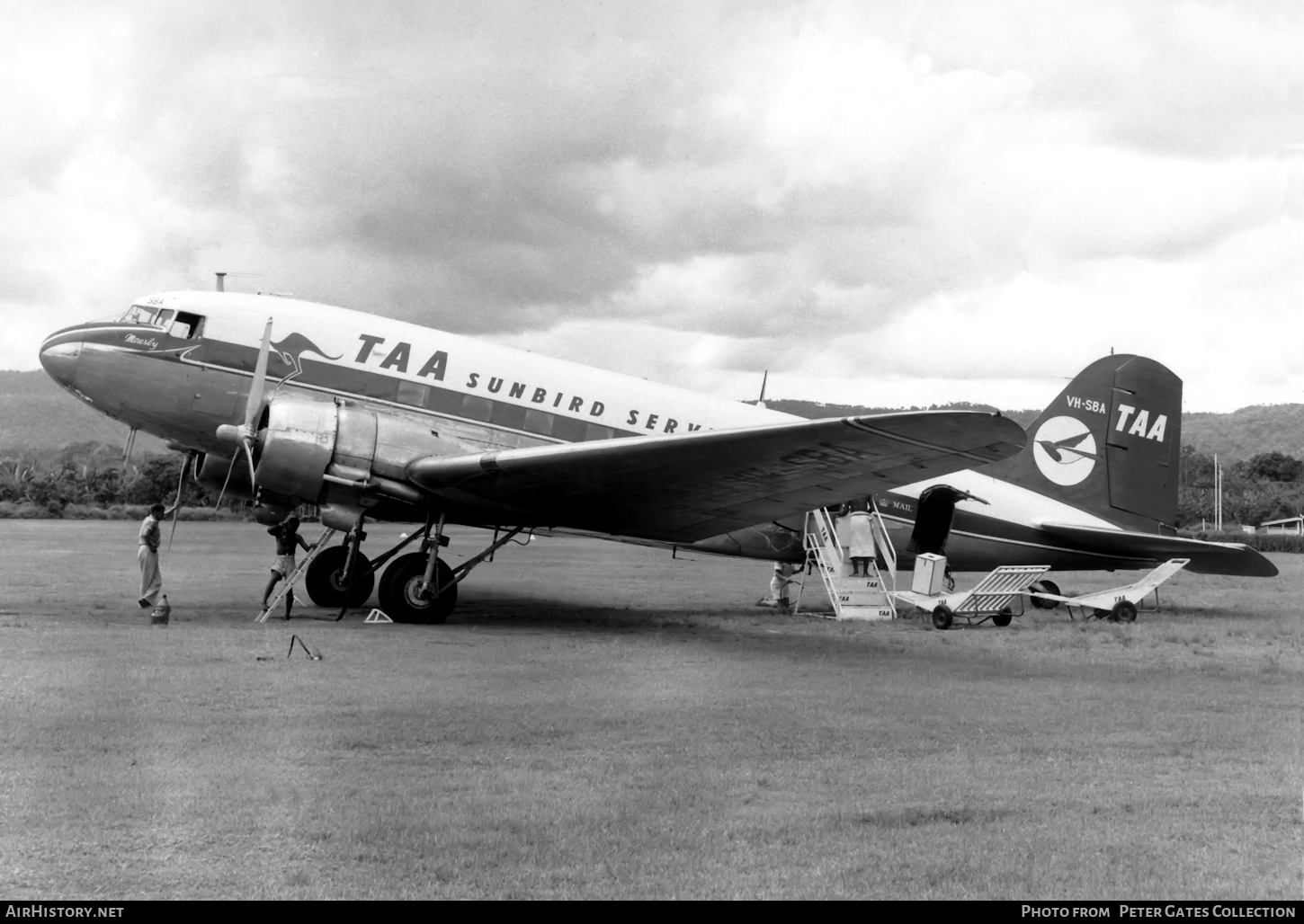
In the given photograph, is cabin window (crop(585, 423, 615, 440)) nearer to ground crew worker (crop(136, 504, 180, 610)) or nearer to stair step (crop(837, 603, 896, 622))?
stair step (crop(837, 603, 896, 622))

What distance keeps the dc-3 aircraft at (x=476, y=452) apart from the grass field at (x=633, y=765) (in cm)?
171

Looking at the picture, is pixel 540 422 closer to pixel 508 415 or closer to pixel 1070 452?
pixel 508 415

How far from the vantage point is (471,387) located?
48.4 ft

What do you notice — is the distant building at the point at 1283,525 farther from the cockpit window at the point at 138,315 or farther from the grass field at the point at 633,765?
the cockpit window at the point at 138,315

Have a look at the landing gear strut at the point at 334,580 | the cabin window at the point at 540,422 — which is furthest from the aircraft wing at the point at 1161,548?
the landing gear strut at the point at 334,580

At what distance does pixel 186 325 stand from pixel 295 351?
1.41 metres

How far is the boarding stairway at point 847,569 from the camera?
15.7m

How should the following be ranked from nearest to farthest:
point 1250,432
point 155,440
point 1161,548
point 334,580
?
point 334,580, point 1161,548, point 155,440, point 1250,432

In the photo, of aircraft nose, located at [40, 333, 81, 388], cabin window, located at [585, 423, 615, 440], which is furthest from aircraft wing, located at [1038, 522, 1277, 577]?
aircraft nose, located at [40, 333, 81, 388]

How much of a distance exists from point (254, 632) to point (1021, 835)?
8.65m

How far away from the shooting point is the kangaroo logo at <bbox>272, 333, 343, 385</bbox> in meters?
14.2

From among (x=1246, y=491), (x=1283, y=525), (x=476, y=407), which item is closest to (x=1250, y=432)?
(x=1246, y=491)

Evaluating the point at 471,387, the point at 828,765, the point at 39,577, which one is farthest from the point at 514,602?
the point at 828,765

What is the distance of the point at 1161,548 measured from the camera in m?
17.1
